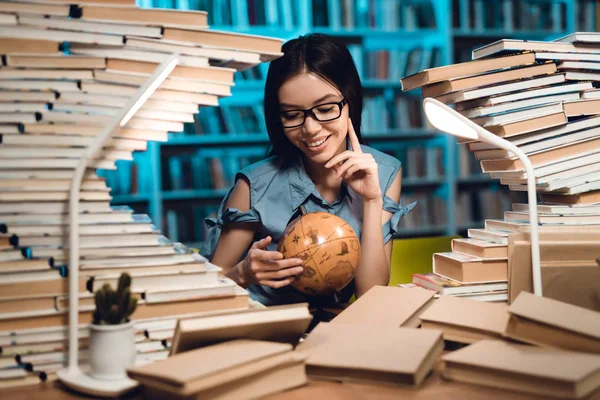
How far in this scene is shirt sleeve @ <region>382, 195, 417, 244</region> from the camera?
2.22 meters

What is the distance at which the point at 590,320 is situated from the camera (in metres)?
1.19

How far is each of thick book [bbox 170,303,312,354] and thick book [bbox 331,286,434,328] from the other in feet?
0.68

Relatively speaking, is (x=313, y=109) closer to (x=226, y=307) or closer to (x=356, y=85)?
(x=356, y=85)

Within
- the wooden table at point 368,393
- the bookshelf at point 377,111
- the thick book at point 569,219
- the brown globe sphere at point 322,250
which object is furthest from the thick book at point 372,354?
the bookshelf at point 377,111

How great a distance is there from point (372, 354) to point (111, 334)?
470mm

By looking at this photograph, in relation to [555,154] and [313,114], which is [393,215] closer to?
[313,114]

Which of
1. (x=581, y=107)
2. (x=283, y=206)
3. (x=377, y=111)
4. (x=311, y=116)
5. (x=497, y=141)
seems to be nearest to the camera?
(x=497, y=141)

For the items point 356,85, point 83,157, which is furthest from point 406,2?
point 83,157

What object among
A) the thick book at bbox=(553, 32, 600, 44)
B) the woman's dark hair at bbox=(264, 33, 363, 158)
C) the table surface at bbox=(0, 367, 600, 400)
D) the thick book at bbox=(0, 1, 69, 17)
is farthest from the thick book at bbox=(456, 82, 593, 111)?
the thick book at bbox=(0, 1, 69, 17)

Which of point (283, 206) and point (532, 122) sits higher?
point (532, 122)

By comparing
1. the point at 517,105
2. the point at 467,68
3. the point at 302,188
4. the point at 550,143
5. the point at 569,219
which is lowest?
the point at 569,219

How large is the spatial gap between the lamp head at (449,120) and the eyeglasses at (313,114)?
0.52 metres

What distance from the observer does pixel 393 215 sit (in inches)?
88.4

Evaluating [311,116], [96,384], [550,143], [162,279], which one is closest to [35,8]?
[162,279]
